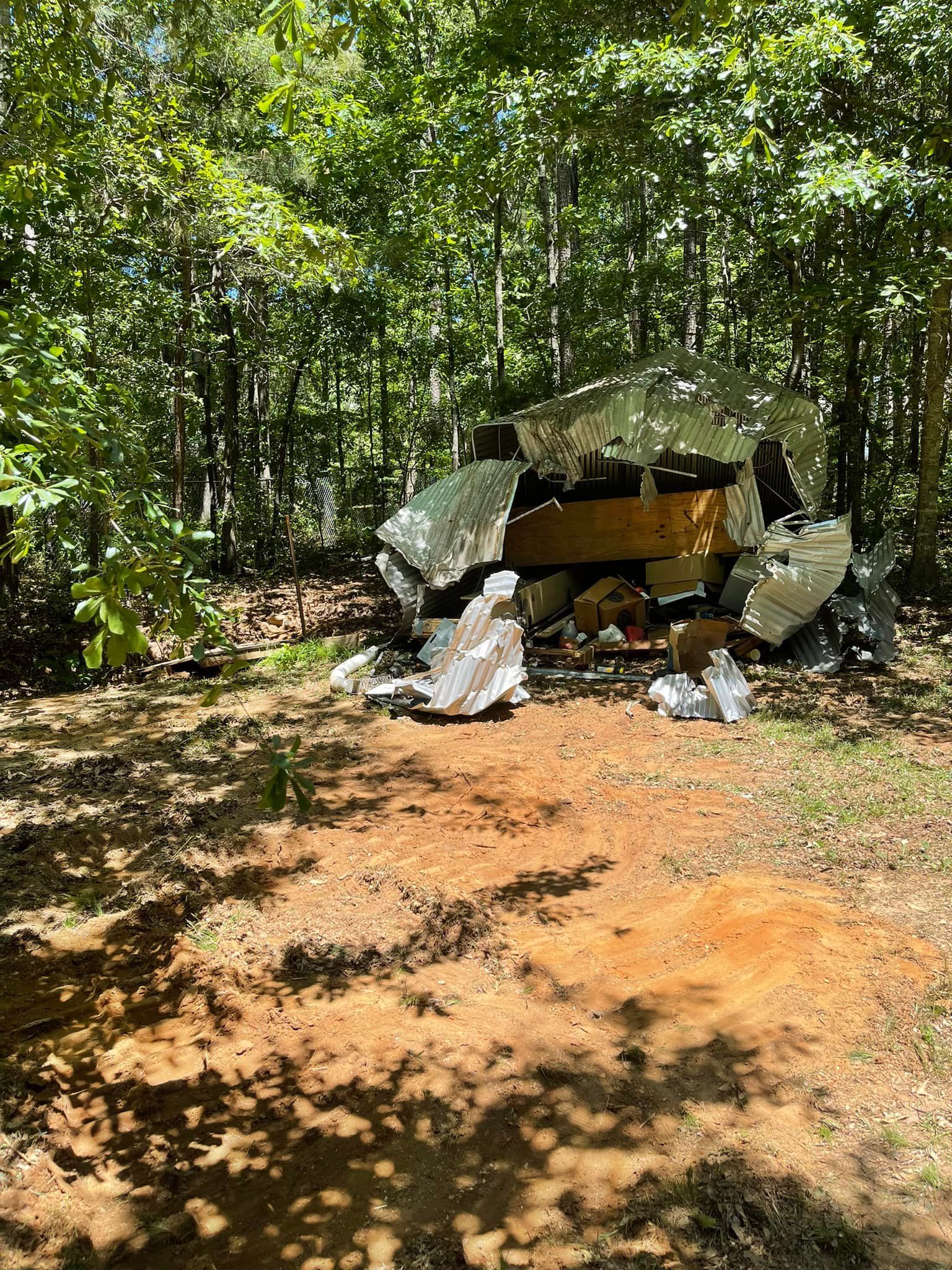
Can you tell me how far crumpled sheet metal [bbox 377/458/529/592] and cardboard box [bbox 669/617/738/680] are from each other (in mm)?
2481

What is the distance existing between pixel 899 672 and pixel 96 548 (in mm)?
10047

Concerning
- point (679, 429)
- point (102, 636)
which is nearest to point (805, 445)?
point (679, 429)

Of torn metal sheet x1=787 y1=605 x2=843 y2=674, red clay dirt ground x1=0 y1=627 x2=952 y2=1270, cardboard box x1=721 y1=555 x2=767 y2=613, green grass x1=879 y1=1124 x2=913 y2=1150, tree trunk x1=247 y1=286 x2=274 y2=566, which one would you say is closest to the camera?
red clay dirt ground x1=0 y1=627 x2=952 y2=1270

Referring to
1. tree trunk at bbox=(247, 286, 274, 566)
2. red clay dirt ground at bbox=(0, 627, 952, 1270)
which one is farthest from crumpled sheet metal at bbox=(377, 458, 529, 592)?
tree trunk at bbox=(247, 286, 274, 566)

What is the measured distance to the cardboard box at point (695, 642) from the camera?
8867 mm

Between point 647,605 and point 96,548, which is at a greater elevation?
point 96,548

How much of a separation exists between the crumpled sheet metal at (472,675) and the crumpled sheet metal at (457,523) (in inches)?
52.1

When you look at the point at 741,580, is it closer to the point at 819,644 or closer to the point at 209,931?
the point at 819,644

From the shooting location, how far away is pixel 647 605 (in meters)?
10.5

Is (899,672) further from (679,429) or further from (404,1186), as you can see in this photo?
(404,1186)

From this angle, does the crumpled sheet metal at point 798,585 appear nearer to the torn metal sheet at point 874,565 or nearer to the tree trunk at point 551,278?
the torn metal sheet at point 874,565

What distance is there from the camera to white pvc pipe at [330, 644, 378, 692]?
941cm

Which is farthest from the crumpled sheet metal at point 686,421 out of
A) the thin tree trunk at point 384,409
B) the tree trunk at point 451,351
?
the thin tree trunk at point 384,409

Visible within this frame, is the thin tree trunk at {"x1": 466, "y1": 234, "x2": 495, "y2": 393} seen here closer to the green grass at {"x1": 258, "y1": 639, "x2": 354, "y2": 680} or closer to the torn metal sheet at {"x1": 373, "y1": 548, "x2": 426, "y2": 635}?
the torn metal sheet at {"x1": 373, "y1": 548, "x2": 426, "y2": 635}
